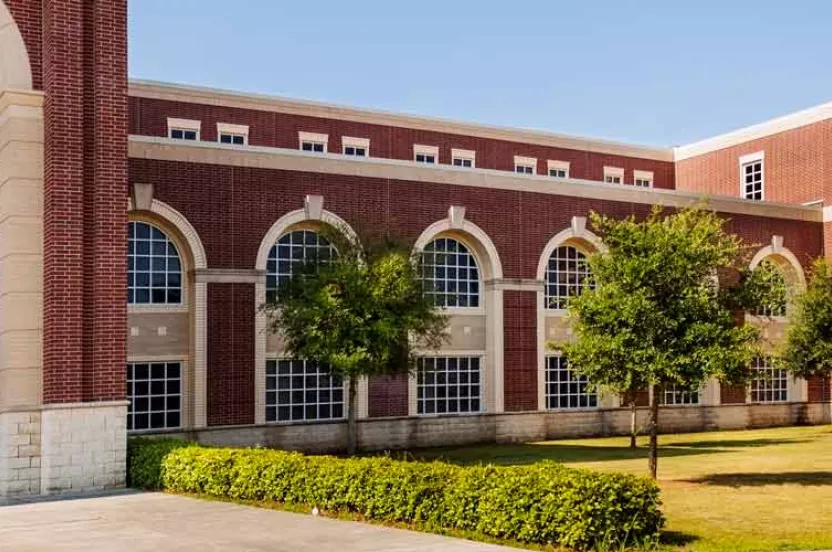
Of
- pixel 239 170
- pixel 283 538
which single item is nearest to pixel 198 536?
pixel 283 538

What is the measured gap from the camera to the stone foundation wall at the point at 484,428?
26266mm

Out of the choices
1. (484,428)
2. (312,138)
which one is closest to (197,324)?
(484,428)

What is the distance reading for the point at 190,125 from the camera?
1410 inches

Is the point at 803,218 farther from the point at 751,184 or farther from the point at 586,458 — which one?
the point at 586,458

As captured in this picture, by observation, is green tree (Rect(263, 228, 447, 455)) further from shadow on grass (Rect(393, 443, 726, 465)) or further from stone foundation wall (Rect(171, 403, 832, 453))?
stone foundation wall (Rect(171, 403, 832, 453))

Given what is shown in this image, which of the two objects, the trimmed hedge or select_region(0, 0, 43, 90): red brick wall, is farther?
select_region(0, 0, 43, 90): red brick wall

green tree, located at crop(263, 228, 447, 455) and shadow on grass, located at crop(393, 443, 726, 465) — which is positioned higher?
green tree, located at crop(263, 228, 447, 455)

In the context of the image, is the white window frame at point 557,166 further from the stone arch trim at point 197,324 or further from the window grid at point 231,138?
the stone arch trim at point 197,324

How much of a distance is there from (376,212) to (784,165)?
868 inches

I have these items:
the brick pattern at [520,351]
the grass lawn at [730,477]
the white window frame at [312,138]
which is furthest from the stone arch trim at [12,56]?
the white window frame at [312,138]

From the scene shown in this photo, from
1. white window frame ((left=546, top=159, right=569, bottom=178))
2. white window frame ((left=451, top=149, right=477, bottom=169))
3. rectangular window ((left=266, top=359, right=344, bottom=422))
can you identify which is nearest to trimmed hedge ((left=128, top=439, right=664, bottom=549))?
rectangular window ((left=266, top=359, right=344, bottom=422))

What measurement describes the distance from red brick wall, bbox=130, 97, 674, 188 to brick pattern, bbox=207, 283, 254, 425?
1123 centimetres

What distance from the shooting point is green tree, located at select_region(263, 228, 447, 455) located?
867 inches

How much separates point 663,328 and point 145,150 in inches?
531
